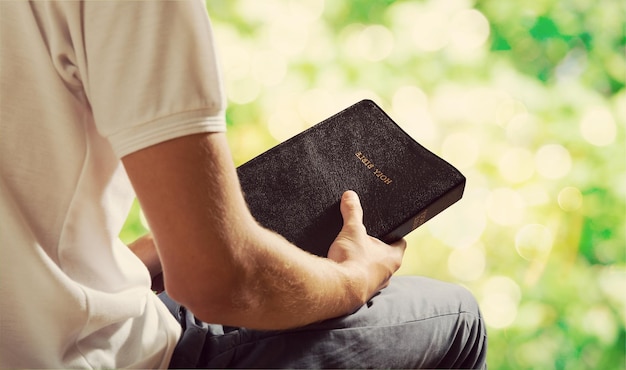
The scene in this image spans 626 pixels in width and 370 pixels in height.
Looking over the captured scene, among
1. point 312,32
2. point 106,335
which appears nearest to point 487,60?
point 312,32

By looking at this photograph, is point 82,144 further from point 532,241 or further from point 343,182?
point 532,241

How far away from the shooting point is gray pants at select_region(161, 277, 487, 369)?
74 centimetres

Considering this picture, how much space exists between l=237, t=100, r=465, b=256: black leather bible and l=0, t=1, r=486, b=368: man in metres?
0.09

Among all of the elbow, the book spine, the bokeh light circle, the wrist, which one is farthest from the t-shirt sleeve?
the bokeh light circle

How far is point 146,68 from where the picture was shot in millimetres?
527

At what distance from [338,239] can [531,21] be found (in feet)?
3.82

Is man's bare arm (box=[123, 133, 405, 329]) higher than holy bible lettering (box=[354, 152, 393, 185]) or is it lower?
higher

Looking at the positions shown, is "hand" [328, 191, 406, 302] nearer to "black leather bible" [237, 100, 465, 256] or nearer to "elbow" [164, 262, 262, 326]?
"black leather bible" [237, 100, 465, 256]

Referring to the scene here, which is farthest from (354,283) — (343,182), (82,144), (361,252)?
(82,144)

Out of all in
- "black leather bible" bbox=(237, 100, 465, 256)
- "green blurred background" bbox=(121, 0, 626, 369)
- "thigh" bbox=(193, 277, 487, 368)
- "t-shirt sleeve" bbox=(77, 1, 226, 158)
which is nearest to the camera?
"t-shirt sleeve" bbox=(77, 1, 226, 158)

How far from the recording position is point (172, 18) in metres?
0.53

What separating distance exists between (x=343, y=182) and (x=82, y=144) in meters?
0.39

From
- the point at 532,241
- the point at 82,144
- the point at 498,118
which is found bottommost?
the point at 532,241

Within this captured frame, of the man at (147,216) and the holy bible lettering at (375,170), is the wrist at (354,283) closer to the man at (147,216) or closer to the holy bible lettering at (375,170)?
the man at (147,216)
